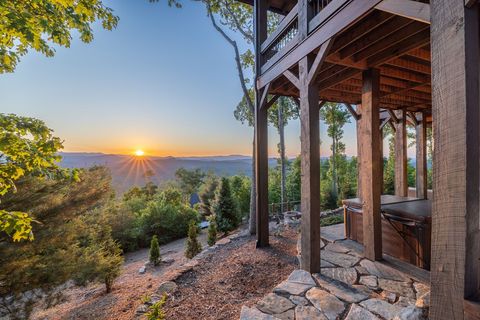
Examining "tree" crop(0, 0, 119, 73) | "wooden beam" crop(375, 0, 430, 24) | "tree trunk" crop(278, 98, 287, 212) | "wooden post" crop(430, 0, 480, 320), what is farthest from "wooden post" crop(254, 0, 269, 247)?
"tree trunk" crop(278, 98, 287, 212)

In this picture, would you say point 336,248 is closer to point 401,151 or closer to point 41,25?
point 401,151

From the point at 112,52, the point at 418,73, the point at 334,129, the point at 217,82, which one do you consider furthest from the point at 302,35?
the point at 334,129

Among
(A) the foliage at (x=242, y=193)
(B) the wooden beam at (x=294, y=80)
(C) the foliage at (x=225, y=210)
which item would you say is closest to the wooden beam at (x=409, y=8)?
(B) the wooden beam at (x=294, y=80)

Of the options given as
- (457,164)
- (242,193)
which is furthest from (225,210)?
(457,164)

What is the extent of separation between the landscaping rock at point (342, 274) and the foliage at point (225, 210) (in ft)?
20.9

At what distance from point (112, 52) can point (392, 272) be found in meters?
8.44

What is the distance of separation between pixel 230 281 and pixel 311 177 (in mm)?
2131

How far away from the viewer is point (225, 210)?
905cm

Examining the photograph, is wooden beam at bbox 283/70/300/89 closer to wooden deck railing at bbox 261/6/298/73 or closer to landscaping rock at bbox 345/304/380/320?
wooden deck railing at bbox 261/6/298/73

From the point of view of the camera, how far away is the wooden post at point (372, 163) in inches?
120

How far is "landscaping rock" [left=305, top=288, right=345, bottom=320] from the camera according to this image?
212 cm

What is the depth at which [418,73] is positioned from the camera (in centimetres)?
397

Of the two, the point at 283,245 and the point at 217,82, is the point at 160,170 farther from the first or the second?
the point at 283,245

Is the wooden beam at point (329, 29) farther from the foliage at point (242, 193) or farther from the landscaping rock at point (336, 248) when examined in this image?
the foliage at point (242, 193)
